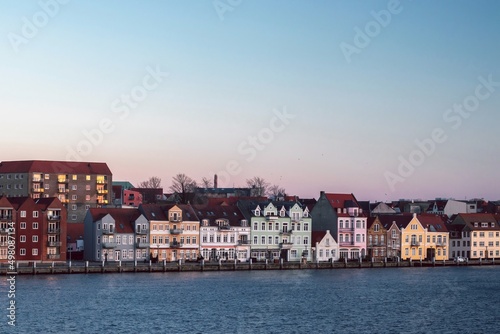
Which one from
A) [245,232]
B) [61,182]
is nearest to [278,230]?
[245,232]

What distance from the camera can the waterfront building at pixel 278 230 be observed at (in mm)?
97750

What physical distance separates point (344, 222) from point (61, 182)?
44.1m

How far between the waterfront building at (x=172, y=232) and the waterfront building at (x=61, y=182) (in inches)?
1370

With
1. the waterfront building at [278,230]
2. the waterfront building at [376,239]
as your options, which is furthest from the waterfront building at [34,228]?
the waterfront building at [376,239]

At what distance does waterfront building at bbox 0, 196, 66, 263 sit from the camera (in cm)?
8475

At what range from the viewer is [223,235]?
95438 mm

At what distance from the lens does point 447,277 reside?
88.8 meters

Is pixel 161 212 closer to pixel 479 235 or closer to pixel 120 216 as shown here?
pixel 120 216

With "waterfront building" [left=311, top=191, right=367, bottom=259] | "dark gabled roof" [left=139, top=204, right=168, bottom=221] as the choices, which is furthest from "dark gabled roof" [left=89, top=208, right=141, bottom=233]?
"waterfront building" [left=311, top=191, right=367, bottom=259]

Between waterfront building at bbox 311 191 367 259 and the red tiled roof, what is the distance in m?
39.8

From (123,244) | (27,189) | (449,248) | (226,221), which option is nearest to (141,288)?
(123,244)

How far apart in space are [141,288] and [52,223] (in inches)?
828

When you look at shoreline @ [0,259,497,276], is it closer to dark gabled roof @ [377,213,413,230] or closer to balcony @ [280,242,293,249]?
balcony @ [280,242,293,249]

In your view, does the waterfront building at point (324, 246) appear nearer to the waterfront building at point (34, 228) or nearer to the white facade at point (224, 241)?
the white facade at point (224, 241)
